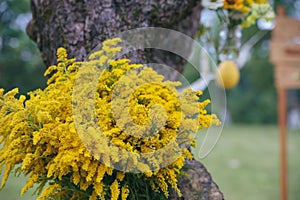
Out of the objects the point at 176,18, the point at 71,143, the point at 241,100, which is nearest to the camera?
the point at 71,143

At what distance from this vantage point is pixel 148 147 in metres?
1.04

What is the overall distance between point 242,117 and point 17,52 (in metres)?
4.64

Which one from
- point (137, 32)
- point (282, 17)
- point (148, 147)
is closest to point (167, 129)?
point (148, 147)

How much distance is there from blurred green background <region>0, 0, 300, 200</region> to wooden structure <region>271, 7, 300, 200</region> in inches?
25.3

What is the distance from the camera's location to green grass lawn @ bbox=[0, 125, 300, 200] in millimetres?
3711

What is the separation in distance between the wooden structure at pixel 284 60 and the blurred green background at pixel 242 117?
2.10ft

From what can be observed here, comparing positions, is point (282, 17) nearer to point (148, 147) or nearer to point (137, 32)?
point (137, 32)

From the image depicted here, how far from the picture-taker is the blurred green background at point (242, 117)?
404 cm

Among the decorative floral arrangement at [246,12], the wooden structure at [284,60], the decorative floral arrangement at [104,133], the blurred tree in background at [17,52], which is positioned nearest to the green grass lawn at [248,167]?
the wooden structure at [284,60]

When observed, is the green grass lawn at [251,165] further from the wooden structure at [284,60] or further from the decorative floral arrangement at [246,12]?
the decorative floral arrangement at [246,12]

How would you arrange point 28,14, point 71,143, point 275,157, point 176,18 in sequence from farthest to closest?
point 28,14, point 275,157, point 176,18, point 71,143

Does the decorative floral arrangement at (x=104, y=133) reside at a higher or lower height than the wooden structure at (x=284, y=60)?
lower

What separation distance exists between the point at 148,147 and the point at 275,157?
481 centimetres

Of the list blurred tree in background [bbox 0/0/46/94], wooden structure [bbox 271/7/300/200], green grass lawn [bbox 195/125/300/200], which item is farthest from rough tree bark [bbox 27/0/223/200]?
blurred tree in background [bbox 0/0/46/94]
